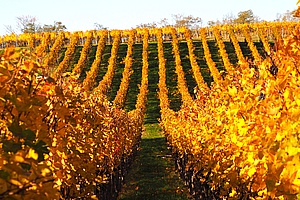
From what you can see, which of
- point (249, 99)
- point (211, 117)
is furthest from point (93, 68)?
point (249, 99)

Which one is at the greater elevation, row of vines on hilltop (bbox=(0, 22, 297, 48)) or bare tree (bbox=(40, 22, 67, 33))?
bare tree (bbox=(40, 22, 67, 33))

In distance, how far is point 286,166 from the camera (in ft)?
11.9

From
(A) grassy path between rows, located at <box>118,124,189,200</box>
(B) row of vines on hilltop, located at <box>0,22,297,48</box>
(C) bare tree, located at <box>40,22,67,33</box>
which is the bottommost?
(A) grassy path between rows, located at <box>118,124,189,200</box>

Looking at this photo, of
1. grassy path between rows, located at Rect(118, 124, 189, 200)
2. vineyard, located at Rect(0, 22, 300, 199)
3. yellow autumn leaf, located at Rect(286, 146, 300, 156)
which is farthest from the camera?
grassy path between rows, located at Rect(118, 124, 189, 200)

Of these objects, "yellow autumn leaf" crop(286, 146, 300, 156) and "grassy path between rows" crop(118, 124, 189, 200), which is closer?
"yellow autumn leaf" crop(286, 146, 300, 156)

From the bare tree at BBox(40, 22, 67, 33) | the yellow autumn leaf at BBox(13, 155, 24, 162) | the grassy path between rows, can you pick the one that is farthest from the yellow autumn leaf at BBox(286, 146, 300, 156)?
the bare tree at BBox(40, 22, 67, 33)

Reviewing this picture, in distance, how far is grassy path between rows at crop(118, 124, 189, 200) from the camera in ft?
44.8

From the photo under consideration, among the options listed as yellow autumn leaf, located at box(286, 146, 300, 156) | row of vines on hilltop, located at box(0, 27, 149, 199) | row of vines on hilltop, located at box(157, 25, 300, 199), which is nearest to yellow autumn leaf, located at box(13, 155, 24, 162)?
row of vines on hilltop, located at box(0, 27, 149, 199)

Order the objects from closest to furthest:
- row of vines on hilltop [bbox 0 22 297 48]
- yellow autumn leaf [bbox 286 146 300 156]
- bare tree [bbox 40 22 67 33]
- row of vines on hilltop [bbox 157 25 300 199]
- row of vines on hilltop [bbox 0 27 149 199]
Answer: row of vines on hilltop [bbox 0 27 149 199] → yellow autumn leaf [bbox 286 146 300 156] → row of vines on hilltop [bbox 157 25 300 199] → row of vines on hilltop [bbox 0 22 297 48] → bare tree [bbox 40 22 67 33]

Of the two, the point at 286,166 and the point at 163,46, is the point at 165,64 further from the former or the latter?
the point at 286,166

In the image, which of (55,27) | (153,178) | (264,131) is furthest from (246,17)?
(264,131)

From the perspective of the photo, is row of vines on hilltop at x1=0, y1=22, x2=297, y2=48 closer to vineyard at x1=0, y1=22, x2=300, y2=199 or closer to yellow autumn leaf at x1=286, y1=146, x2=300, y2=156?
vineyard at x1=0, y1=22, x2=300, y2=199

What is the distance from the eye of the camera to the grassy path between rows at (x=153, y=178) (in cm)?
1365

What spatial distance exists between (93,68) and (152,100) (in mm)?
8647
